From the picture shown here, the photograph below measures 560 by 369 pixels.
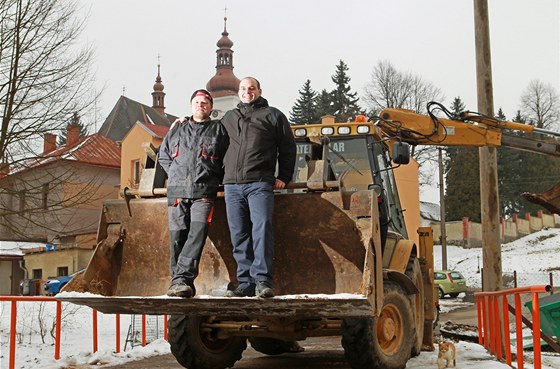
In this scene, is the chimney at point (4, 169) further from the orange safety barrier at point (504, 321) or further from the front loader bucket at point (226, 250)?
the orange safety barrier at point (504, 321)

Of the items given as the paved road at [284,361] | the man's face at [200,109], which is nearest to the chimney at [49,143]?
the paved road at [284,361]

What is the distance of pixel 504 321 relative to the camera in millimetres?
9469

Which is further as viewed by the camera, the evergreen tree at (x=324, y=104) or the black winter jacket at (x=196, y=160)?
the evergreen tree at (x=324, y=104)

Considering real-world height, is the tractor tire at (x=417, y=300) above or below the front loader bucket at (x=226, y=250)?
below

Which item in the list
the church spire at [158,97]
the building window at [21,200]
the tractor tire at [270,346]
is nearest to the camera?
the tractor tire at [270,346]

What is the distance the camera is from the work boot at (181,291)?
6.07 m

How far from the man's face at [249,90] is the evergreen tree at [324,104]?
5788cm

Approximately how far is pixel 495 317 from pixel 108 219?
5.45 m

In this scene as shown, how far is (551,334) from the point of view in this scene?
1065cm

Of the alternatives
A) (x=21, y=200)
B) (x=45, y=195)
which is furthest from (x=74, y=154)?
(x=21, y=200)

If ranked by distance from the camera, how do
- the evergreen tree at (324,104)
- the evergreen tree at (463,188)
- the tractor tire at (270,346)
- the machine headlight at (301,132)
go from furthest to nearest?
the evergreen tree at (324,104) < the evergreen tree at (463,188) < the tractor tire at (270,346) < the machine headlight at (301,132)

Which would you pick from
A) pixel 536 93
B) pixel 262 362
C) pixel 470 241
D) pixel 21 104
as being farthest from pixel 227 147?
pixel 536 93

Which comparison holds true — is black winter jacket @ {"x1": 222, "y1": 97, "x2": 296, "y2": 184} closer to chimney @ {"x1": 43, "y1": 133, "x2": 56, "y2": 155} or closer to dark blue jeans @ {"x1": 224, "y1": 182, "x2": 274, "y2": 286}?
dark blue jeans @ {"x1": 224, "y1": 182, "x2": 274, "y2": 286}

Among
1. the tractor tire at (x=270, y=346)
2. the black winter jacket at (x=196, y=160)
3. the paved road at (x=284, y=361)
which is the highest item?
the black winter jacket at (x=196, y=160)
